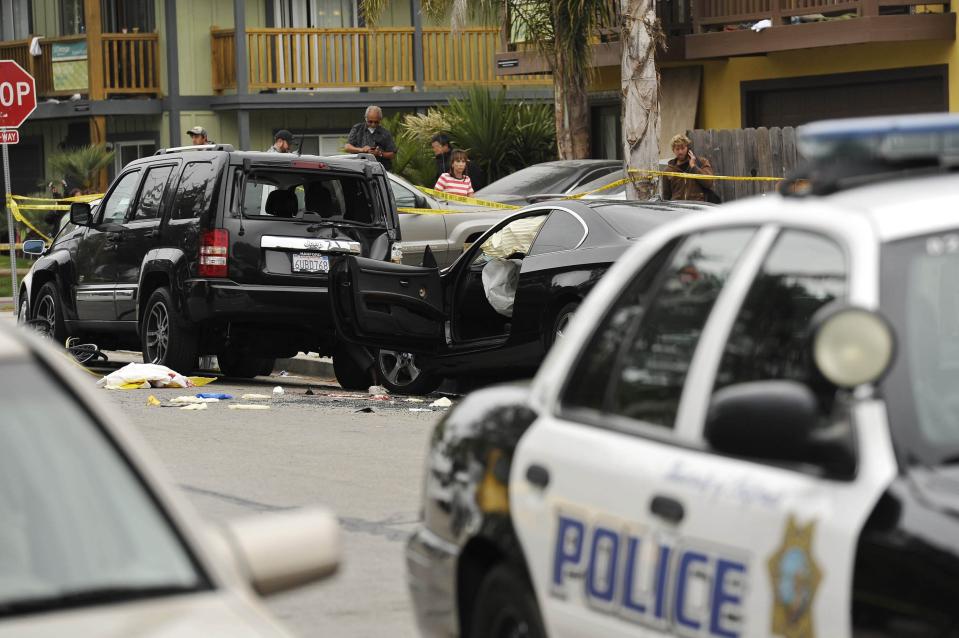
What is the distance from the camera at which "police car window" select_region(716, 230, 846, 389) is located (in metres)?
4.20

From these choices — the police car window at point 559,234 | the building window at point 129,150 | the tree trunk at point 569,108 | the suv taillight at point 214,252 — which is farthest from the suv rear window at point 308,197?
the building window at point 129,150

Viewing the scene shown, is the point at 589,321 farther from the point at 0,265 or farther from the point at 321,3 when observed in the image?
the point at 321,3

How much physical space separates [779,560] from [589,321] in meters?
1.19

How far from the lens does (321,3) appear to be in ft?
131

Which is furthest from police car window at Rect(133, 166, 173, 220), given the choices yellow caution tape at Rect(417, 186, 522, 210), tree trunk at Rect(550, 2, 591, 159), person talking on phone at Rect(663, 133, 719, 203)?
tree trunk at Rect(550, 2, 591, 159)

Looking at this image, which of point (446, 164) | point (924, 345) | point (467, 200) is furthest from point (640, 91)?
point (924, 345)

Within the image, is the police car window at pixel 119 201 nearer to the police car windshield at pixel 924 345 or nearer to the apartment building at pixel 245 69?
the police car windshield at pixel 924 345

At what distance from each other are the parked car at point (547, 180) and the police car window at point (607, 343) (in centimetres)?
1781

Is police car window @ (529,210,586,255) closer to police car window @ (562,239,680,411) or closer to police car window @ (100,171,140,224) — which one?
police car window @ (100,171,140,224)

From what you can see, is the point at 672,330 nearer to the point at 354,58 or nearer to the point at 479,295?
the point at 479,295

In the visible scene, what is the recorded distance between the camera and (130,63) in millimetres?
38688

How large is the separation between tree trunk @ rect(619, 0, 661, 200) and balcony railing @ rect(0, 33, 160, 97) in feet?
65.7

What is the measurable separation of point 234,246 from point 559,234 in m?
3.17

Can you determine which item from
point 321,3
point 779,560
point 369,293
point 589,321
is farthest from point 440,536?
point 321,3
